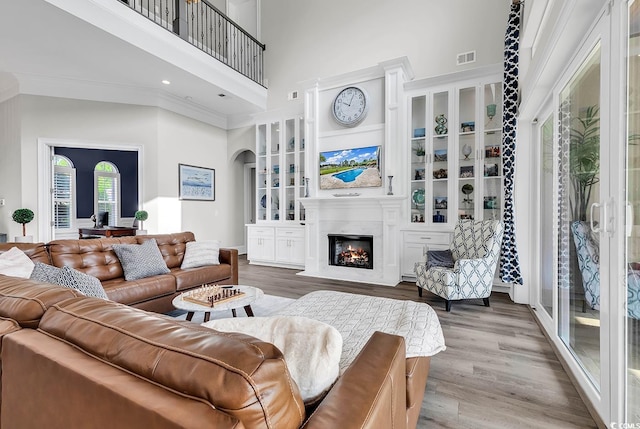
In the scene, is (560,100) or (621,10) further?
(560,100)

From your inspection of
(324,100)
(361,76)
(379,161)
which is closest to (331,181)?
(379,161)

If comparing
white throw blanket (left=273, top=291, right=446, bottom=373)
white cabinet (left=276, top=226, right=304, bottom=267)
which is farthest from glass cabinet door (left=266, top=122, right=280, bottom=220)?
white throw blanket (left=273, top=291, right=446, bottom=373)

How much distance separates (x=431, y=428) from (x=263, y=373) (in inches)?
56.9

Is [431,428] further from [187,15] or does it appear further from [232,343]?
[187,15]

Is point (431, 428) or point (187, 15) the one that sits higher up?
point (187, 15)

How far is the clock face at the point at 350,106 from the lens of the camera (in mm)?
4785

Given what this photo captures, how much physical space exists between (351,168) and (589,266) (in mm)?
3384

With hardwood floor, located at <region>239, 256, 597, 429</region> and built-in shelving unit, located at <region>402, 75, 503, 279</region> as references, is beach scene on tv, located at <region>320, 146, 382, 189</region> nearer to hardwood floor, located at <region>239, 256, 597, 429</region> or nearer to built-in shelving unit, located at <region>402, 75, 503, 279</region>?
built-in shelving unit, located at <region>402, 75, 503, 279</region>

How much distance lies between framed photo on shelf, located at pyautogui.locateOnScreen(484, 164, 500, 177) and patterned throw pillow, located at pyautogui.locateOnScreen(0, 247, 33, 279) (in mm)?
4965

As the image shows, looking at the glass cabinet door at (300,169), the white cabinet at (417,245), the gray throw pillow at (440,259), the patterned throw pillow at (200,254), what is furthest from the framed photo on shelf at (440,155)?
the patterned throw pillow at (200,254)

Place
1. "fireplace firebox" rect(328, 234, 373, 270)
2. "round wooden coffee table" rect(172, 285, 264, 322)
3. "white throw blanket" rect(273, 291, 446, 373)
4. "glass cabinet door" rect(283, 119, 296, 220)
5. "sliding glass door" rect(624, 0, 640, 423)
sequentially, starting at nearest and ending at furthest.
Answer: "sliding glass door" rect(624, 0, 640, 423) < "white throw blanket" rect(273, 291, 446, 373) < "round wooden coffee table" rect(172, 285, 264, 322) < "fireplace firebox" rect(328, 234, 373, 270) < "glass cabinet door" rect(283, 119, 296, 220)

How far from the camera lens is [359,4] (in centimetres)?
549

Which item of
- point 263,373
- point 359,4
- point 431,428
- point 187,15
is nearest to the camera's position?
point 263,373

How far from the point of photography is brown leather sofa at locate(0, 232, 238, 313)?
2.73 m
